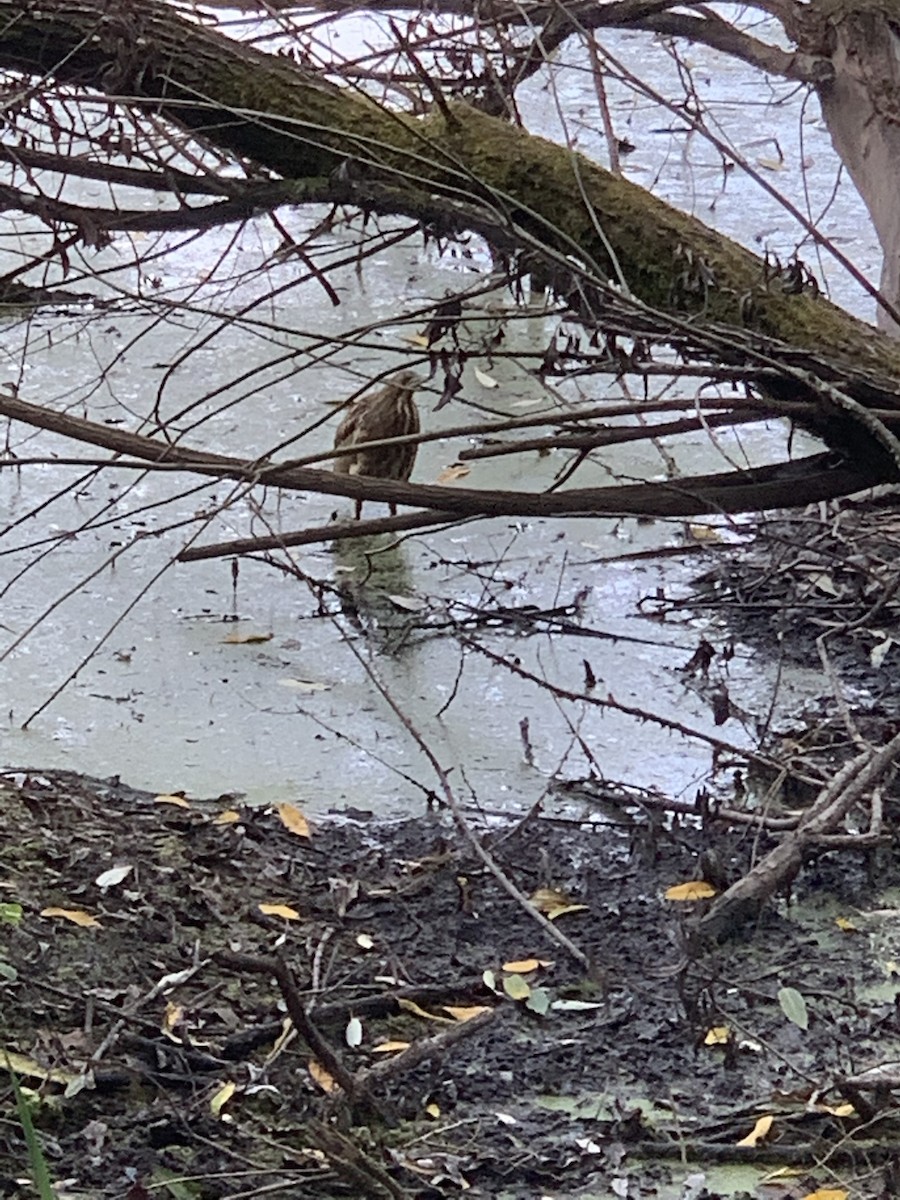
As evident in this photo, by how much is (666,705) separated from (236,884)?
3.58 feet

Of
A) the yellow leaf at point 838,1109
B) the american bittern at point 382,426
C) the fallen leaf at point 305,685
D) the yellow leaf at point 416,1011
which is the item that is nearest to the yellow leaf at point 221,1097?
the yellow leaf at point 416,1011

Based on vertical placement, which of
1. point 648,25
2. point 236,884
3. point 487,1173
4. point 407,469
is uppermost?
point 648,25

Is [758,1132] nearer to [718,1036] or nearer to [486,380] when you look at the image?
[718,1036]

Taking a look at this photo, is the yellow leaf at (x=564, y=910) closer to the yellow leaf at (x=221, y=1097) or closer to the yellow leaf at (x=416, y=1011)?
the yellow leaf at (x=416, y=1011)

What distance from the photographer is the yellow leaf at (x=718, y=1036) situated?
2523 mm

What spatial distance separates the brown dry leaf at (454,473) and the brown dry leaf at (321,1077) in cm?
244

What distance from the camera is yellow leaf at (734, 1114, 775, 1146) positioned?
2.29 m

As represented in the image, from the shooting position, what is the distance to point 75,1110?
2277 millimetres

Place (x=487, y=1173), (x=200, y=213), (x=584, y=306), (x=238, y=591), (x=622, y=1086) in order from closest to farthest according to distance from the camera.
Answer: (x=487, y=1173) → (x=622, y=1086) → (x=584, y=306) → (x=200, y=213) → (x=238, y=591)

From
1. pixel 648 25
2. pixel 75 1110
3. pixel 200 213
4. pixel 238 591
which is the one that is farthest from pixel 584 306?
pixel 648 25

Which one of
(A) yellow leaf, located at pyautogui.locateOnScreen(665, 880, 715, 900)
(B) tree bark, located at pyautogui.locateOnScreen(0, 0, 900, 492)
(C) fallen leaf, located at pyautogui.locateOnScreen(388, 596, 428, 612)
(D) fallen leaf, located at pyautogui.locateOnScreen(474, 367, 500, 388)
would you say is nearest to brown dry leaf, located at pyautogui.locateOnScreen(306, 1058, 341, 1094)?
(A) yellow leaf, located at pyautogui.locateOnScreen(665, 880, 715, 900)

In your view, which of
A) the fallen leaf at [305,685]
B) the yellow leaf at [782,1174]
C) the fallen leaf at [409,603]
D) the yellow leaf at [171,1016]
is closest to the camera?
the yellow leaf at [782,1174]

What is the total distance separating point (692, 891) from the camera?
293 cm

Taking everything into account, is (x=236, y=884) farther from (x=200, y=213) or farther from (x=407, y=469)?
(x=407, y=469)
